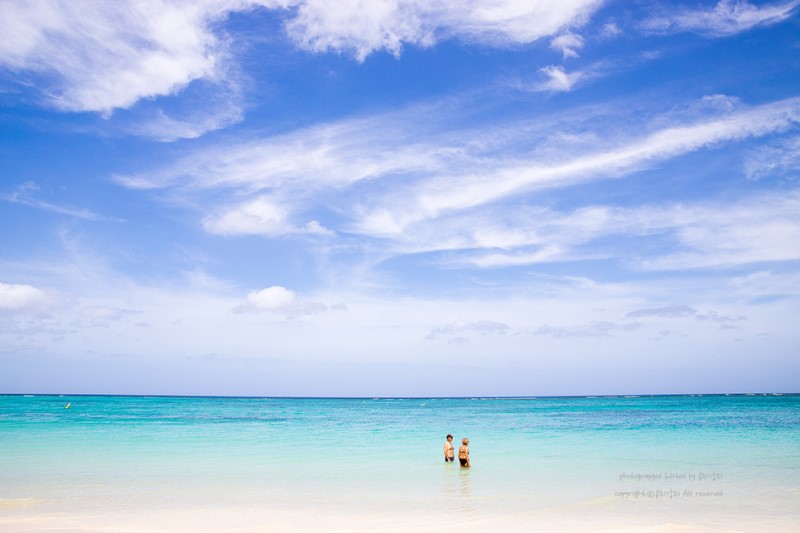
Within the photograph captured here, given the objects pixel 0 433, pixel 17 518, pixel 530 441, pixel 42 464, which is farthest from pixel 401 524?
pixel 0 433

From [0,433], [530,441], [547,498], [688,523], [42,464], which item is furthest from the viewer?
[0,433]

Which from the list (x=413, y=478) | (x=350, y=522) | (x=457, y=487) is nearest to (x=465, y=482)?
(x=457, y=487)

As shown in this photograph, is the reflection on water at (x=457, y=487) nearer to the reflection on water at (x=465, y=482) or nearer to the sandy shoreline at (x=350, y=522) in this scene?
the reflection on water at (x=465, y=482)

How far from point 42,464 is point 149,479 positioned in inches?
186

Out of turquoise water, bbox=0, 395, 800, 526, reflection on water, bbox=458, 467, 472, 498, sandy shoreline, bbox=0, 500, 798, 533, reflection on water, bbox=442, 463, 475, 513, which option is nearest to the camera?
sandy shoreline, bbox=0, 500, 798, 533

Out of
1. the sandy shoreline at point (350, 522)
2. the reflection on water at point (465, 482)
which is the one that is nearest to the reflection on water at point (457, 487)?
the reflection on water at point (465, 482)

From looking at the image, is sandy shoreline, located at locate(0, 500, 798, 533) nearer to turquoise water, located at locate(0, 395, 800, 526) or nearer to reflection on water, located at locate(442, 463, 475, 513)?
turquoise water, located at locate(0, 395, 800, 526)

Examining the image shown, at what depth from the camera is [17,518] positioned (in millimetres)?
10141

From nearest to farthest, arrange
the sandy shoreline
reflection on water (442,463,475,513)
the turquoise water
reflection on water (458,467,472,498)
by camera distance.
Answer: the sandy shoreline < the turquoise water < reflection on water (442,463,475,513) < reflection on water (458,467,472,498)

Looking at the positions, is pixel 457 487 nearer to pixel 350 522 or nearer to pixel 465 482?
pixel 465 482

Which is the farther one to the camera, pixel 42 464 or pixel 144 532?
pixel 42 464

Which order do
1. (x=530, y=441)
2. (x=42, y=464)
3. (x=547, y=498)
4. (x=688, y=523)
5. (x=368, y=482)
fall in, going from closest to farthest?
(x=688, y=523) → (x=547, y=498) → (x=368, y=482) → (x=42, y=464) → (x=530, y=441)

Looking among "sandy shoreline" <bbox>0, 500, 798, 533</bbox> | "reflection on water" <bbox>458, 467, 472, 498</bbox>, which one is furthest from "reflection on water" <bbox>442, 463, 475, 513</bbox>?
"sandy shoreline" <bbox>0, 500, 798, 533</bbox>

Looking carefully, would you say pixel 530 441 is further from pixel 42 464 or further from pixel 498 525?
pixel 42 464
